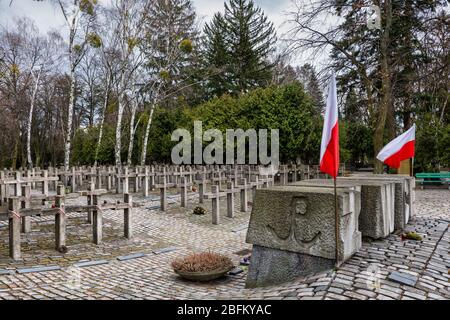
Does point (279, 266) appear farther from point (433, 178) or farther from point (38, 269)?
point (433, 178)

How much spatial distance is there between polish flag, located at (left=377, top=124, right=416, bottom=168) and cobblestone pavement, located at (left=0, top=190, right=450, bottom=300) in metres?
1.48

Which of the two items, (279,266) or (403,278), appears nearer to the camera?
(403,278)

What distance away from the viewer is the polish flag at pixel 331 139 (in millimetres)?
4594

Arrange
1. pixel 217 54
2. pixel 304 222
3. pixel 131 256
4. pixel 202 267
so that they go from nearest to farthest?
pixel 304 222, pixel 202 267, pixel 131 256, pixel 217 54

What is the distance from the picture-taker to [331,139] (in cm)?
462

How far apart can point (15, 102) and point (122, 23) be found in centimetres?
1343

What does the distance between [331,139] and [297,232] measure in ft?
4.47

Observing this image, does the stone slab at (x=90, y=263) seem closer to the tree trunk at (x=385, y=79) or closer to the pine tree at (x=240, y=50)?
the tree trunk at (x=385, y=79)

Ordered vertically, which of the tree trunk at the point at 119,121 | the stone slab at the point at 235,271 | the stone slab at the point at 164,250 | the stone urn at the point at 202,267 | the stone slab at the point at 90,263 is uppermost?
the tree trunk at the point at 119,121

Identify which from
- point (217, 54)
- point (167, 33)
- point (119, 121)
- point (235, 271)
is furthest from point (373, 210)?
point (217, 54)

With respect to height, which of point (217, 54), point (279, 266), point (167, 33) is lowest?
point (279, 266)

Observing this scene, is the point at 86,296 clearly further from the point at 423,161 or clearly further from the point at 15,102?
the point at 15,102

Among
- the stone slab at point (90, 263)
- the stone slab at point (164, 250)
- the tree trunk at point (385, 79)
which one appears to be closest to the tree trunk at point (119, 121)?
the stone slab at point (164, 250)

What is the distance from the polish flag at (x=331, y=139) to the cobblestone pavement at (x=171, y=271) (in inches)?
52.7
